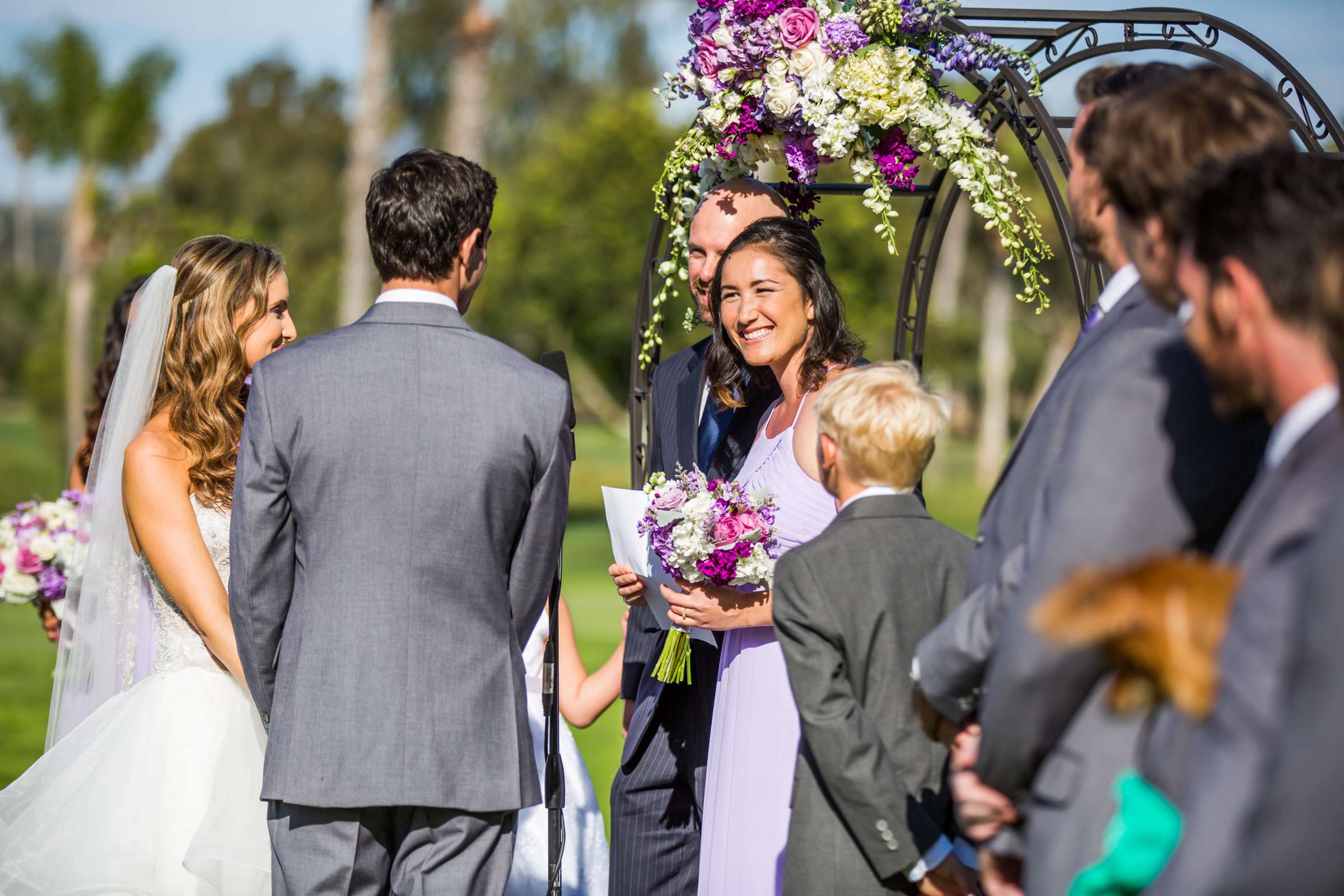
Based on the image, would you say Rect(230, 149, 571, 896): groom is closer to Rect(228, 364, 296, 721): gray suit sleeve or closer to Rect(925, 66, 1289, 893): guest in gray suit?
Rect(228, 364, 296, 721): gray suit sleeve

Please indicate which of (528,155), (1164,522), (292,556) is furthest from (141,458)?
(528,155)

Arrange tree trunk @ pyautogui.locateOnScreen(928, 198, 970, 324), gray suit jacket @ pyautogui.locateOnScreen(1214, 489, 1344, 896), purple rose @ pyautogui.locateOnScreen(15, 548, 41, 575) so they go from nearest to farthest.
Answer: gray suit jacket @ pyautogui.locateOnScreen(1214, 489, 1344, 896) < purple rose @ pyautogui.locateOnScreen(15, 548, 41, 575) < tree trunk @ pyautogui.locateOnScreen(928, 198, 970, 324)

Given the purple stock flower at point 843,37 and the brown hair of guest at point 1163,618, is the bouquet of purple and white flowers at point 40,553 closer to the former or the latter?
the purple stock flower at point 843,37

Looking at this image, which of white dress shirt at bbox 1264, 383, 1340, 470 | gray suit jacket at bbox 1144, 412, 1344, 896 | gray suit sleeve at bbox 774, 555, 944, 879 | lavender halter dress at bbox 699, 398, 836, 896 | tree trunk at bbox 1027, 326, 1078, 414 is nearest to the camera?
gray suit jacket at bbox 1144, 412, 1344, 896

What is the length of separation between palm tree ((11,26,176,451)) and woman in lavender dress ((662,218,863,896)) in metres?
26.4

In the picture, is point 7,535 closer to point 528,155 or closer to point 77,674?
point 77,674

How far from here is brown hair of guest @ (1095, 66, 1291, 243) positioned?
2.04m

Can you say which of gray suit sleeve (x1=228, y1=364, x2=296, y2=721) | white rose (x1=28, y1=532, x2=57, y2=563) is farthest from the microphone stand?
white rose (x1=28, y1=532, x2=57, y2=563)

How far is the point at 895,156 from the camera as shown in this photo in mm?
4414

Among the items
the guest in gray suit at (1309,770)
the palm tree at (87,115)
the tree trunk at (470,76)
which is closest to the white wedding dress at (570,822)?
the guest in gray suit at (1309,770)

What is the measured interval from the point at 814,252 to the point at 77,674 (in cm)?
273

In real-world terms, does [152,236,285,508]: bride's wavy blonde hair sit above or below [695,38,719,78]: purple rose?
below

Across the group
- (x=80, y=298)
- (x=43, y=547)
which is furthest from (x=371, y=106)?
(x=80, y=298)

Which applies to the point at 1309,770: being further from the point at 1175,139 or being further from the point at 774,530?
the point at 774,530
